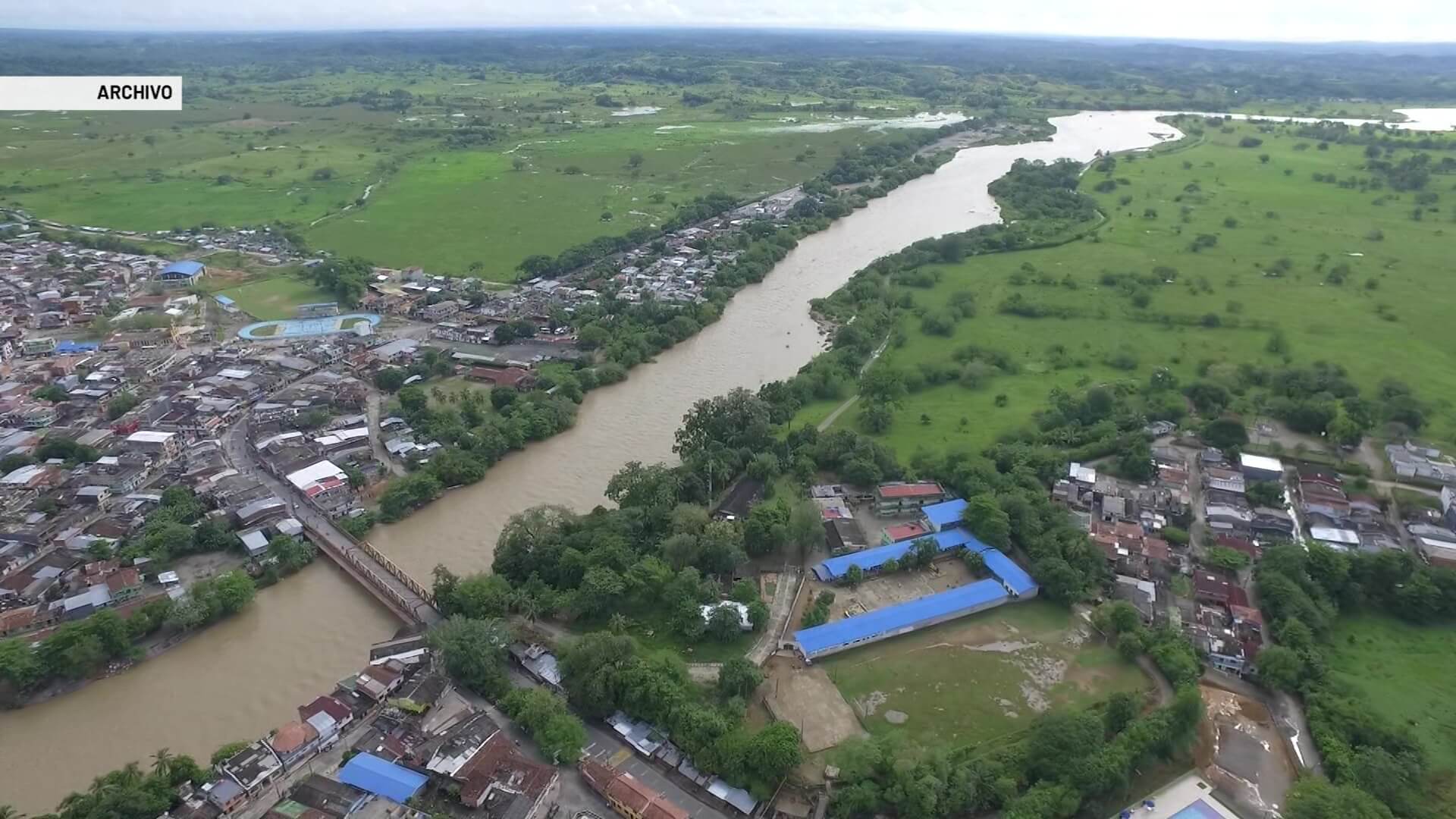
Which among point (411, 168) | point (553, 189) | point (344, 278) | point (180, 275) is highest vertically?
point (411, 168)

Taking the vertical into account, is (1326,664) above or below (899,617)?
above

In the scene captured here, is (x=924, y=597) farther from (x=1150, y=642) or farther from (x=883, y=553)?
(x=1150, y=642)

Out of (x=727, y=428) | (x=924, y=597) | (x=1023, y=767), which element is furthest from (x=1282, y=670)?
(x=727, y=428)

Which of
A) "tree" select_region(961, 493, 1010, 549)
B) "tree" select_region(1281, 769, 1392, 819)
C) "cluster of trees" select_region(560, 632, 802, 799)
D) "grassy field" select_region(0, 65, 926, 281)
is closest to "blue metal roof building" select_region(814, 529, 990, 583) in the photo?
"tree" select_region(961, 493, 1010, 549)

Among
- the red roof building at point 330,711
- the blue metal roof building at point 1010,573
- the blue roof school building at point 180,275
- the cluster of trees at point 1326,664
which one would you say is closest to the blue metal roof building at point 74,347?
the blue roof school building at point 180,275

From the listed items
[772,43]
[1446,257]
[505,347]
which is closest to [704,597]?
[505,347]

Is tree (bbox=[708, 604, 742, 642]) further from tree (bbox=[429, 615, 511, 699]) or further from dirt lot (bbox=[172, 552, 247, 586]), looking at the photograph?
dirt lot (bbox=[172, 552, 247, 586])
